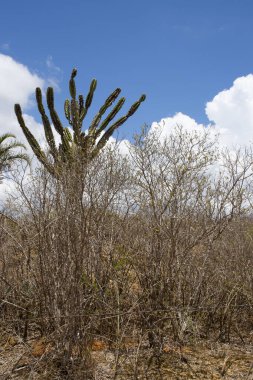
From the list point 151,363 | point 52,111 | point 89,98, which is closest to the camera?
point 151,363

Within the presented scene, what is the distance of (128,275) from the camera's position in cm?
638

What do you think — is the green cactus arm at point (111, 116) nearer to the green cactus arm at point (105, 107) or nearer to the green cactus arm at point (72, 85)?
the green cactus arm at point (105, 107)

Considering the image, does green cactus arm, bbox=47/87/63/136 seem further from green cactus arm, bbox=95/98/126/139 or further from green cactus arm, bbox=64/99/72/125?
green cactus arm, bbox=95/98/126/139

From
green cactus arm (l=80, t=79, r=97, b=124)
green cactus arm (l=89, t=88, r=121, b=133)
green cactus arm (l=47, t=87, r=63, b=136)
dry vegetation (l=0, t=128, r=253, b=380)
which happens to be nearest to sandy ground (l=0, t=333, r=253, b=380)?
dry vegetation (l=0, t=128, r=253, b=380)

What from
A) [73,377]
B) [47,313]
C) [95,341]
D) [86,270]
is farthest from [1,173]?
[73,377]

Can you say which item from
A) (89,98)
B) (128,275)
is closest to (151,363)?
(128,275)

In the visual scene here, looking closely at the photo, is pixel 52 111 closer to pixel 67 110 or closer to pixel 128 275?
pixel 67 110

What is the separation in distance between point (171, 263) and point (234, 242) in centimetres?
176

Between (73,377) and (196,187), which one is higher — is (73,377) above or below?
below

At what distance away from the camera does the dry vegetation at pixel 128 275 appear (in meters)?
4.71

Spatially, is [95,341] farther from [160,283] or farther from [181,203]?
[181,203]

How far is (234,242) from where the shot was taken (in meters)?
7.21

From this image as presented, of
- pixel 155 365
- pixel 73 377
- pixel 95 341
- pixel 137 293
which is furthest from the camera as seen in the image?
pixel 137 293

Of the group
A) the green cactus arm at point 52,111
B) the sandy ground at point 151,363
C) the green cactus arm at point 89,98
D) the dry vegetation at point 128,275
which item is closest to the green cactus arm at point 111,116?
the green cactus arm at point 89,98
